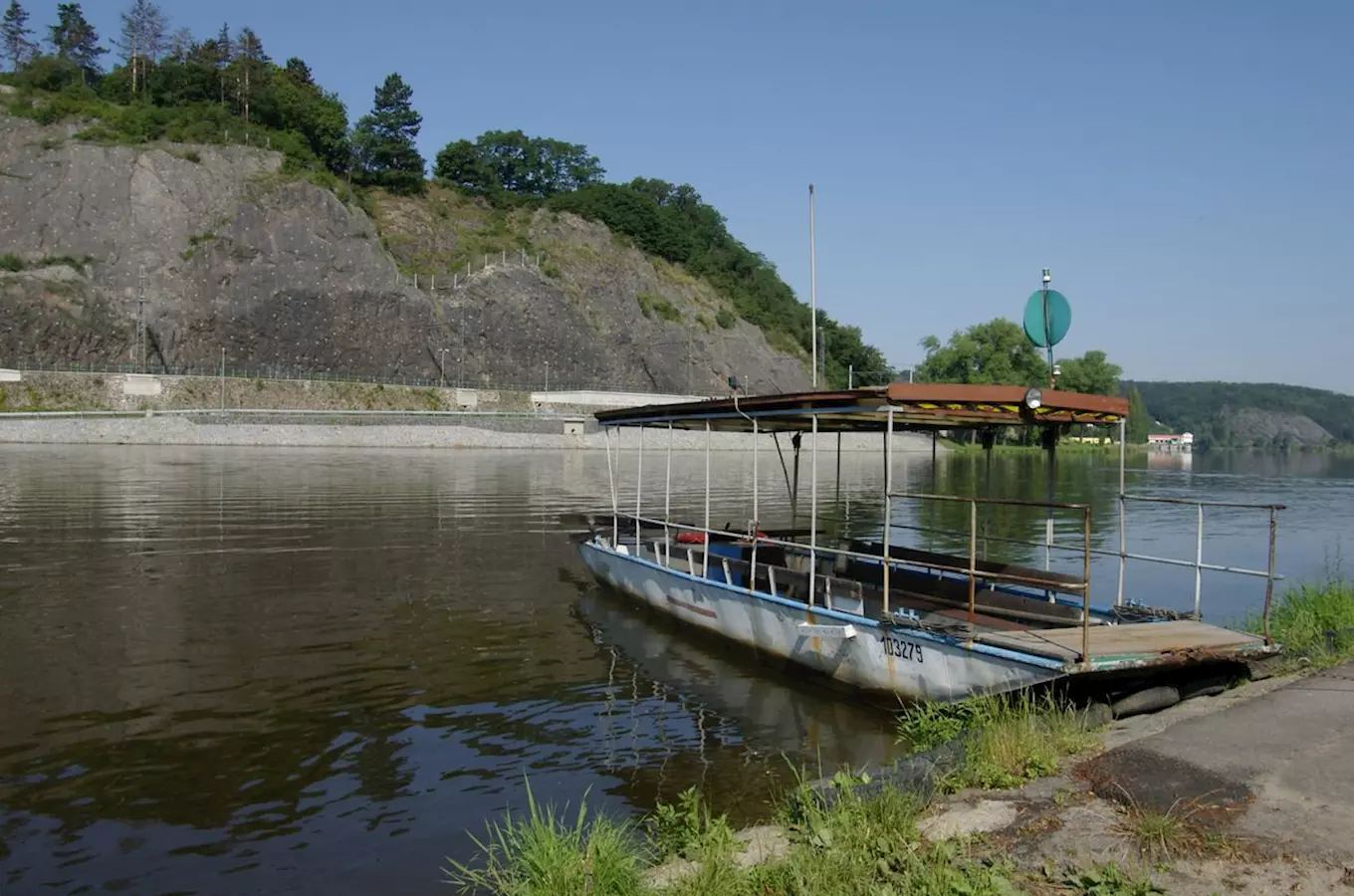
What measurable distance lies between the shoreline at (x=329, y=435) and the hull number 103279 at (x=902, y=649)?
51.0 meters

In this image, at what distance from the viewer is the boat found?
1029cm

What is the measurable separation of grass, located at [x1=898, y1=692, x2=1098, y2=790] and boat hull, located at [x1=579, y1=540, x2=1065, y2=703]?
12.4 inches

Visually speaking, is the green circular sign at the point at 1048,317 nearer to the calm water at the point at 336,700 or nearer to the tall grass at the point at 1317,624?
the calm water at the point at 336,700

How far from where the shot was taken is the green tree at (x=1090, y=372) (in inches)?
5443

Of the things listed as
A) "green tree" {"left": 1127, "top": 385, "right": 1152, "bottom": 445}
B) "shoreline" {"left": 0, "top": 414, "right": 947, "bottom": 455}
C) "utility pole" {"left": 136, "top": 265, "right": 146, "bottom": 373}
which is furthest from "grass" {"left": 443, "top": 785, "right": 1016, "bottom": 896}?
"green tree" {"left": 1127, "top": 385, "right": 1152, "bottom": 445}

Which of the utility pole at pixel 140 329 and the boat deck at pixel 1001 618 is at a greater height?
the utility pole at pixel 140 329

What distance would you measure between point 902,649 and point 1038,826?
4.74m

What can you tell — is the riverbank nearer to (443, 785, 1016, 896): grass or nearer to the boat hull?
(443, 785, 1016, 896): grass

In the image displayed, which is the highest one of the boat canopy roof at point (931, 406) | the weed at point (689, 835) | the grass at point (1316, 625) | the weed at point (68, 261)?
the weed at point (68, 261)

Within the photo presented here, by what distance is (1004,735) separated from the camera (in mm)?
8445

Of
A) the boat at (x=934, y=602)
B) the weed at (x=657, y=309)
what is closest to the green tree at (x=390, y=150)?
the weed at (x=657, y=309)

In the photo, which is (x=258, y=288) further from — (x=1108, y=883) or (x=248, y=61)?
(x=1108, y=883)

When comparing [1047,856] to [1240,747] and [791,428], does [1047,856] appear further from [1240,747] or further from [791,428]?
[791,428]

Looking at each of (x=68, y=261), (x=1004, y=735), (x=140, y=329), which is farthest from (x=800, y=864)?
(x=68, y=261)
